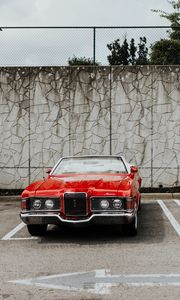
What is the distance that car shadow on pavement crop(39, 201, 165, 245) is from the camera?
25.5 ft

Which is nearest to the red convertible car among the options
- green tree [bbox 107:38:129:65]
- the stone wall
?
the stone wall

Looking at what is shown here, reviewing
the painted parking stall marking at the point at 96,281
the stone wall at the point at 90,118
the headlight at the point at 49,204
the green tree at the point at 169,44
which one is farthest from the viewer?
the green tree at the point at 169,44

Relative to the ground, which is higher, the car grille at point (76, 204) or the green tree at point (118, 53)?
the green tree at point (118, 53)

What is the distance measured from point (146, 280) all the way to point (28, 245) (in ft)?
8.71

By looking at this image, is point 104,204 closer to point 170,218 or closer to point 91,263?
point 91,263

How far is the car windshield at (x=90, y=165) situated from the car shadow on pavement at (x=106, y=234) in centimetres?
105

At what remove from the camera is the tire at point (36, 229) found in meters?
8.19

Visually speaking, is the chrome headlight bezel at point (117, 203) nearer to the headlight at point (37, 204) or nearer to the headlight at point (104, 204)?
the headlight at point (104, 204)

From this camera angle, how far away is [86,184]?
787 cm

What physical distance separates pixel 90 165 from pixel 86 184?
1462 millimetres

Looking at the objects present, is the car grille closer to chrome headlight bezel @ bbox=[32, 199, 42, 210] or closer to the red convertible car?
the red convertible car

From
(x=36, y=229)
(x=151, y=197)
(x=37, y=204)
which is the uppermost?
(x=37, y=204)

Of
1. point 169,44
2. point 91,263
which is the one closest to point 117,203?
point 91,263

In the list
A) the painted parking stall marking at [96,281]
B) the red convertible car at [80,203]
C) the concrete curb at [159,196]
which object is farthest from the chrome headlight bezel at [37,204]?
the concrete curb at [159,196]
